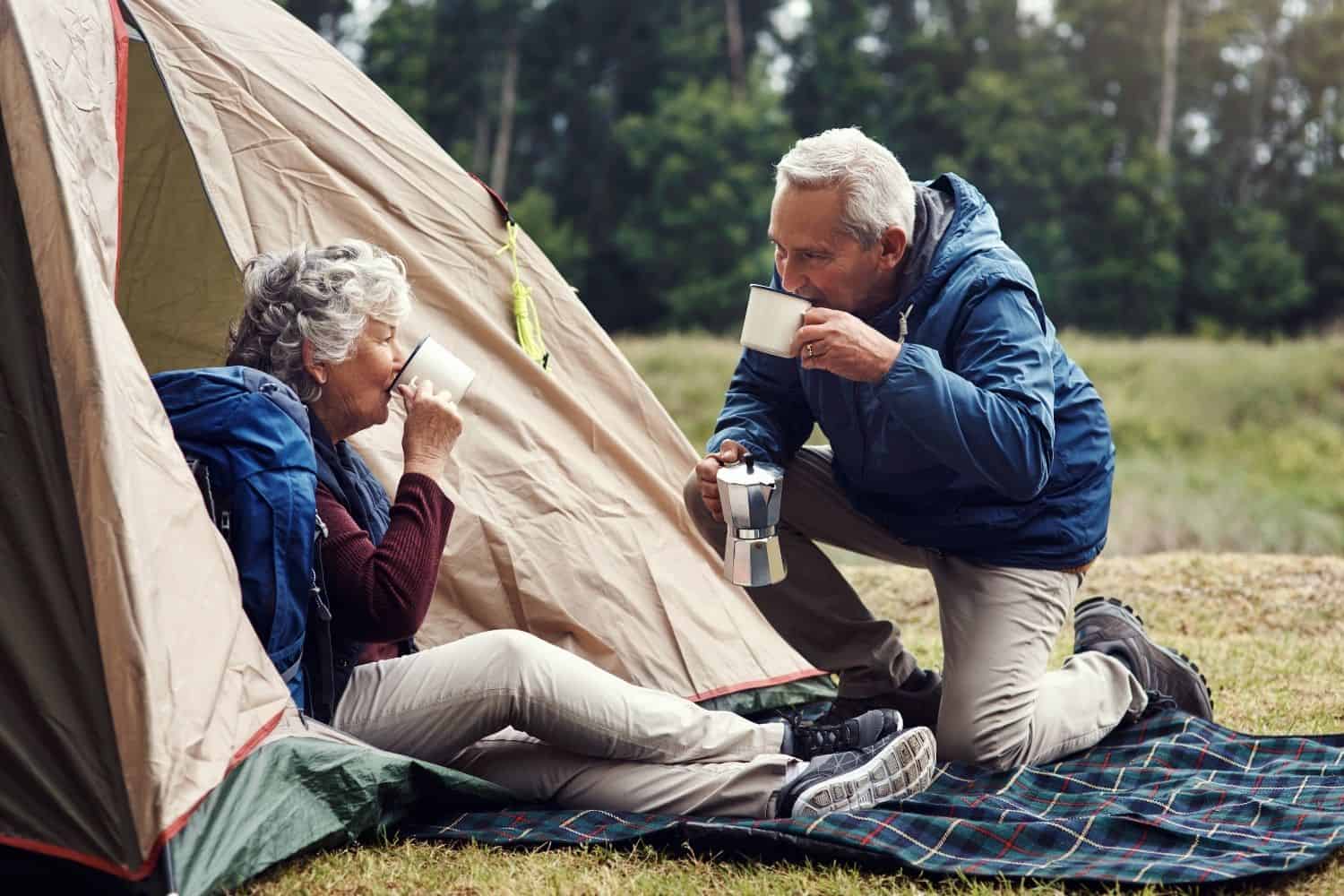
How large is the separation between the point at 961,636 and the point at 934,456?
44 cm

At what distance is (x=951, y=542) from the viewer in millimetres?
3367

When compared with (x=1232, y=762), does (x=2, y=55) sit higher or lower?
higher

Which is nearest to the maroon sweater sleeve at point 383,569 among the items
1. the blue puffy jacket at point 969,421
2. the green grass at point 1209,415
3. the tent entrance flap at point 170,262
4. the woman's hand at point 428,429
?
the woman's hand at point 428,429

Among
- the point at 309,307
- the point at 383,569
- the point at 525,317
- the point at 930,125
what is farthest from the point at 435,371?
the point at 930,125

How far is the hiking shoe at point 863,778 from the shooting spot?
2820 millimetres

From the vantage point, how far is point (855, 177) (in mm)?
3174

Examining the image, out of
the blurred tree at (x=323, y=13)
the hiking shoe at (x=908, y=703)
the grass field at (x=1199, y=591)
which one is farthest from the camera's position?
the blurred tree at (x=323, y=13)

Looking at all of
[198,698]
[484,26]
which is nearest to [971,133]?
[484,26]

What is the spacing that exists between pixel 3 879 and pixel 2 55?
1418 mm

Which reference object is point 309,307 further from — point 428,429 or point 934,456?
point 934,456

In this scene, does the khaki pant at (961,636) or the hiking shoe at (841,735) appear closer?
the hiking shoe at (841,735)

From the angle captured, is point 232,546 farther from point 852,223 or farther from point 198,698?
point 852,223

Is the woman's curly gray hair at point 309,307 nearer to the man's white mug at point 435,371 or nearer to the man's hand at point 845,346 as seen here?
the man's white mug at point 435,371

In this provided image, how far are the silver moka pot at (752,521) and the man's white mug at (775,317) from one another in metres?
0.31
